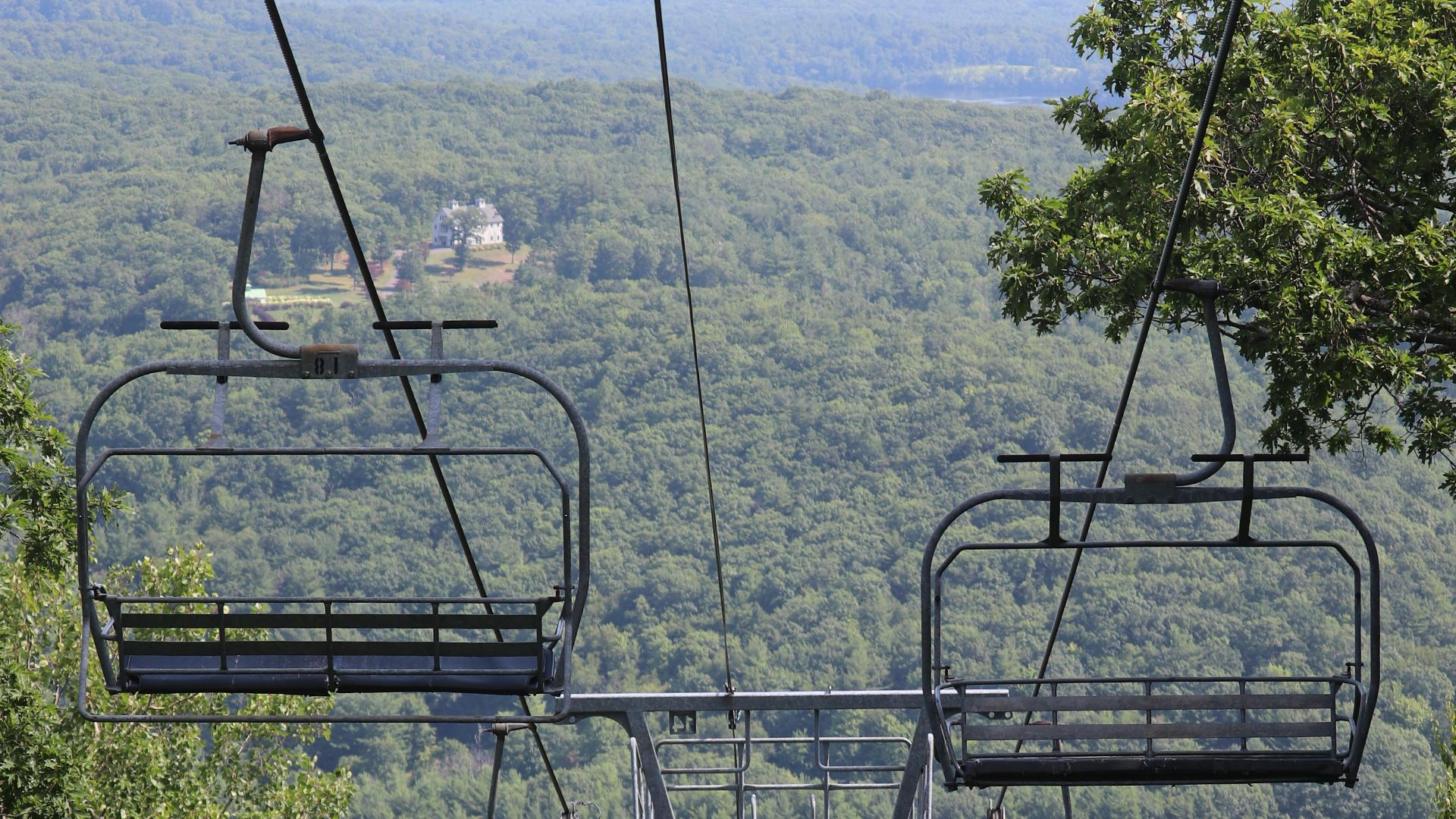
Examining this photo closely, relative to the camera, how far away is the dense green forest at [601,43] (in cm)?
14125

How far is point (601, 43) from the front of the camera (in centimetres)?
18388

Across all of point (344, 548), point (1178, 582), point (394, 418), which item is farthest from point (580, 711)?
point (394, 418)

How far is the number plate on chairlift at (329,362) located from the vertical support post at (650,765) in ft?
8.02

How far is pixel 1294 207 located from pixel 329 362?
559 centimetres

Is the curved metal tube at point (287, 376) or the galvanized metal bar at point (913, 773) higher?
the curved metal tube at point (287, 376)

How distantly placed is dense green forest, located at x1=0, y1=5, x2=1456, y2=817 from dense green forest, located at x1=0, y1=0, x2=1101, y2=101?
2967 centimetres

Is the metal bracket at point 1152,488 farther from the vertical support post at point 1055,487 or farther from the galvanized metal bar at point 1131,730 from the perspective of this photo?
the galvanized metal bar at point 1131,730

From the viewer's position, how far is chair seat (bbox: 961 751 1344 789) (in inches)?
145

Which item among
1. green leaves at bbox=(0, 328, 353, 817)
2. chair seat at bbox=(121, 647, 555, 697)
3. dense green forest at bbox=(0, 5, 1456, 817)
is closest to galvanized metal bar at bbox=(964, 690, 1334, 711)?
chair seat at bbox=(121, 647, 555, 697)

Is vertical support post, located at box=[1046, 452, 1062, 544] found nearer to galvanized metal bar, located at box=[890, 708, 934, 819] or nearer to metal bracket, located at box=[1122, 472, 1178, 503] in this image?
metal bracket, located at box=[1122, 472, 1178, 503]

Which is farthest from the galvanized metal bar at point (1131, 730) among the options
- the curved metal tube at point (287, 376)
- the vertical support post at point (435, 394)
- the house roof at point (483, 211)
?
the house roof at point (483, 211)

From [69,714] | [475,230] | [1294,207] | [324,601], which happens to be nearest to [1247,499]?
[324,601]

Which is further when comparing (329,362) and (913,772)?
(913,772)

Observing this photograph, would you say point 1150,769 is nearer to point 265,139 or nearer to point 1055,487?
point 1055,487
